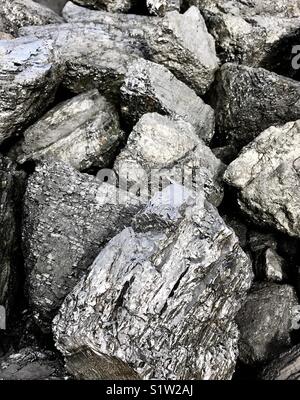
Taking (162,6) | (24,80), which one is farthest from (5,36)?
(162,6)

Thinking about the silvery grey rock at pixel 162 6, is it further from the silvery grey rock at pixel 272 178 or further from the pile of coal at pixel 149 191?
the silvery grey rock at pixel 272 178

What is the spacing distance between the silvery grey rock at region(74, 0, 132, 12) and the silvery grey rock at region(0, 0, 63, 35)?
0.36 m

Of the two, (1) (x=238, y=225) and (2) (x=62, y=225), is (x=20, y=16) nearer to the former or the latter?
(2) (x=62, y=225)

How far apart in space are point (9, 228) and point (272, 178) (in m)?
1.80

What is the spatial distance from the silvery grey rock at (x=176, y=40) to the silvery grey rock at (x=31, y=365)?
244cm

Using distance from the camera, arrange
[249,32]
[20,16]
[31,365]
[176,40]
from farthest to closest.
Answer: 1. [20,16]
2. [249,32]
3. [176,40]
4. [31,365]

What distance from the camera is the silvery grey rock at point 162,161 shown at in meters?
3.85

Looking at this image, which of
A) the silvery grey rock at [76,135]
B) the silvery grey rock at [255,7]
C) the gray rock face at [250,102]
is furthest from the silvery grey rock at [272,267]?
the silvery grey rock at [255,7]

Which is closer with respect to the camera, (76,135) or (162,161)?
(162,161)

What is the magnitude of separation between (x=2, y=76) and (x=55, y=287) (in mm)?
1531

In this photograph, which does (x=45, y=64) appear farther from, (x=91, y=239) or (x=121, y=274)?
(x=121, y=274)

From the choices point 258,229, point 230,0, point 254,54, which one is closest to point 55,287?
point 258,229

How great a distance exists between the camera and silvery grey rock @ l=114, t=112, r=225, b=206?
3.85 metres

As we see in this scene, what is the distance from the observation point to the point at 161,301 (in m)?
2.84
